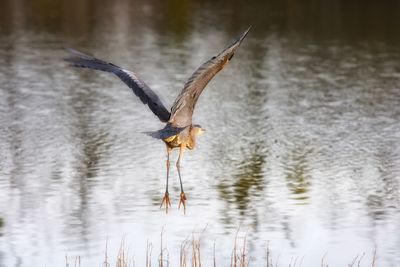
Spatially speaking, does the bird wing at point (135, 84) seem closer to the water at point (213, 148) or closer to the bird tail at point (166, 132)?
the bird tail at point (166, 132)

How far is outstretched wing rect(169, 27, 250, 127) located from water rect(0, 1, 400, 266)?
149 centimetres

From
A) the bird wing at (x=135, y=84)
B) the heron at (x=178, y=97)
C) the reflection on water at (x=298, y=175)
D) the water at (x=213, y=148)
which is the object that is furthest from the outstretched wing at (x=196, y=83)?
the reflection on water at (x=298, y=175)

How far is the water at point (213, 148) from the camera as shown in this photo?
11.6 metres

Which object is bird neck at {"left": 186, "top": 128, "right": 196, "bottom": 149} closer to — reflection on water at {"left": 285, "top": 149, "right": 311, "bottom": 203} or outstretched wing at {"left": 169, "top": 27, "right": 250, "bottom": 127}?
outstretched wing at {"left": 169, "top": 27, "right": 250, "bottom": 127}

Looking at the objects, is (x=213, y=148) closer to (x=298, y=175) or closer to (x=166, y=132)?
(x=298, y=175)

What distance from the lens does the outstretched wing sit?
914cm

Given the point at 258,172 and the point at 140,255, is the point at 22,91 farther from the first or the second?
the point at 140,255

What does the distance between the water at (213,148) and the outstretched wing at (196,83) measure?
4.87 feet

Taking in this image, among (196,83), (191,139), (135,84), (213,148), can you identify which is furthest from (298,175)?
(196,83)

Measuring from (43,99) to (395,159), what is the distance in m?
6.62

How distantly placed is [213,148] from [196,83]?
668 cm

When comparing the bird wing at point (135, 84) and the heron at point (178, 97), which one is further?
the bird wing at point (135, 84)

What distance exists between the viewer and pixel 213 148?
15.9 m

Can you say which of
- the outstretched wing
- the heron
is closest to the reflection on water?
the heron
